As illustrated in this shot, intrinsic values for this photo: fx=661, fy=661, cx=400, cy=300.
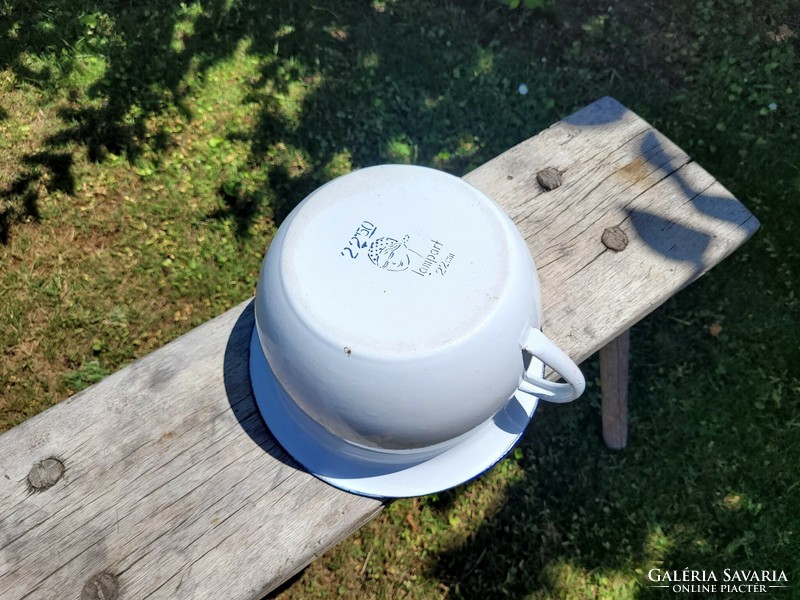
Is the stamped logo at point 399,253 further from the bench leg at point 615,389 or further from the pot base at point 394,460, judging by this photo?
the bench leg at point 615,389

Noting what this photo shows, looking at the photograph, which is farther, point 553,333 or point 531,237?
point 531,237

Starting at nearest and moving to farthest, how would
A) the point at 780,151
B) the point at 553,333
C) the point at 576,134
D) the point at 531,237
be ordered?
the point at 553,333 → the point at 531,237 → the point at 576,134 → the point at 780,151

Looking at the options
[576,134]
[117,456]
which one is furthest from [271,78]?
[117,456]

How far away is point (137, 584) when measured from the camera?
1.72 meters

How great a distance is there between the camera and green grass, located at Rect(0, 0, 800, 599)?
286 centimetres

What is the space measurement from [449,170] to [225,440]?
7.00 feet

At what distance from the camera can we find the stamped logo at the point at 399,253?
4.45ft

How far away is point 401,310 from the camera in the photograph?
132cm

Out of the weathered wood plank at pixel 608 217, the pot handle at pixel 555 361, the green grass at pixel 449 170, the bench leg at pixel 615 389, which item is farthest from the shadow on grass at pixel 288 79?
the pot handle at pixel 555 361

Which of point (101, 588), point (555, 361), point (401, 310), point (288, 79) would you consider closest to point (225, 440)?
point (101, 588)

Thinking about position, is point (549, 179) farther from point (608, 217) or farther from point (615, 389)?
point (615, 389)

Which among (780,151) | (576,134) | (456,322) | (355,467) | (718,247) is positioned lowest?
(780,151)

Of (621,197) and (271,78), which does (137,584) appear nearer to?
(621,197)

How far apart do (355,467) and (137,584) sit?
25.0 inches
